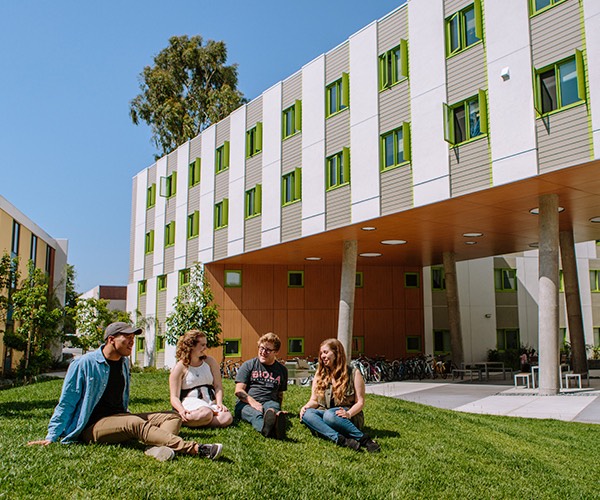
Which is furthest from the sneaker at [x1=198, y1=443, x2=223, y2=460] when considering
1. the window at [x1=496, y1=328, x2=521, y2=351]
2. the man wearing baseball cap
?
the window at [x1=496, y1=328, x2=521, y2=351]

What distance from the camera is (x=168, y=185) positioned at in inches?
1256

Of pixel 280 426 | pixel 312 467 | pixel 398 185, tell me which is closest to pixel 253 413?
pixel 280 426

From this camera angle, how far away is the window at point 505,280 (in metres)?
33.6

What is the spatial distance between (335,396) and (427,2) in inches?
523

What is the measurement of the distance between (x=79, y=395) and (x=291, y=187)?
1688 cm

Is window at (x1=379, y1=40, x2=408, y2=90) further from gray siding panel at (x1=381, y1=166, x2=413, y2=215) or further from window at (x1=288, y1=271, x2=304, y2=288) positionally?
window at (x1=288, y1=271, x2=304, y2=288)

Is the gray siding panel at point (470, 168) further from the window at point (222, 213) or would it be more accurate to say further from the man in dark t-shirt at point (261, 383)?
the window at point (222, 213)

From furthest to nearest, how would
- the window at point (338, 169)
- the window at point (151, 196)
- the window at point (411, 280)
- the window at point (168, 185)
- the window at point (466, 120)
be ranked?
the window at point (151, 196) → the window at point (168, 185) → the window at point (411, 280) → the window at point (338, 169) → the window at point (466, 120)

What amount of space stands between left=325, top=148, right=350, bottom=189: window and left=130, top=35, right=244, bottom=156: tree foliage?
24.4 m

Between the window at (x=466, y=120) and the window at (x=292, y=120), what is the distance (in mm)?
7140

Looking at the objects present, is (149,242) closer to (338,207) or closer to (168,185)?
(168,185)

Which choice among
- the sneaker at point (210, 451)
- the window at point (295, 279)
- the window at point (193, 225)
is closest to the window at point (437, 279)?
the window at point (295, 279)

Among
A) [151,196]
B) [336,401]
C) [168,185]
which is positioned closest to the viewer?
[336,401]

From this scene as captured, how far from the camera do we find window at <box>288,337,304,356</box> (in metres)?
28.0
